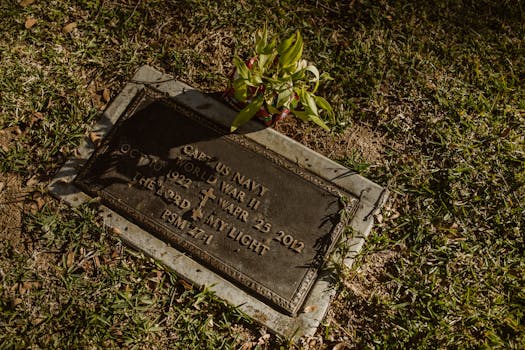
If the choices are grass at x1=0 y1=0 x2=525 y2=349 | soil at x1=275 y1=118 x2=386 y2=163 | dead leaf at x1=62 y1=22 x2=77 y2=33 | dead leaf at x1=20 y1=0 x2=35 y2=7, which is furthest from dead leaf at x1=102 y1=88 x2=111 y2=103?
soil at x1=275 y1=118 x2=386 y2=163

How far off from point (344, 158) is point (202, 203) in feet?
2.95

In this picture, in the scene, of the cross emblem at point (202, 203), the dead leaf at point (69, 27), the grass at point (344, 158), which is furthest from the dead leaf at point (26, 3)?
the cross emblem at point (202, 203)

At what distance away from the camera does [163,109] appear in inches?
103

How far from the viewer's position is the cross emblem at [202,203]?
239cm

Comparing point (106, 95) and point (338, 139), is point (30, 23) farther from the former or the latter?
point (338, 139)

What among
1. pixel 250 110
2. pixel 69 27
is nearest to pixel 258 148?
pixel 250 110

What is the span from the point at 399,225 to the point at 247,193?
2.97 ft

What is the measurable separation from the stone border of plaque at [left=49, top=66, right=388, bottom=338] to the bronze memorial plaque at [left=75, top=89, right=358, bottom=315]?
0.02 meters

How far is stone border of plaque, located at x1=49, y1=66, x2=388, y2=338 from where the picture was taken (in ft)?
7.48

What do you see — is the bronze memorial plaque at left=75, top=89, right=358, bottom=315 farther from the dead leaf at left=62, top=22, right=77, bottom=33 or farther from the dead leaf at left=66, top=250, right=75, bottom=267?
the dead leaf at left=62, top=22, right=77, bottom=33

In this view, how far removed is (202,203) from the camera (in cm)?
241

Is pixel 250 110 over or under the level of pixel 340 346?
over

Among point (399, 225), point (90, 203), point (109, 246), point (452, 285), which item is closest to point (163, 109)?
point (90, 203)

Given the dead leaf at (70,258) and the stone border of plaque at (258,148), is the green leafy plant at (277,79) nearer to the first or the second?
the stone border of plaque at (258,148)
